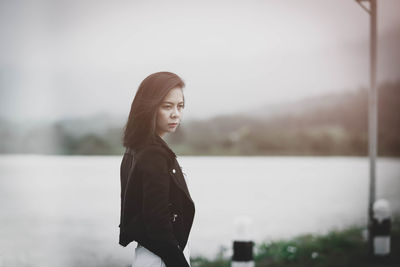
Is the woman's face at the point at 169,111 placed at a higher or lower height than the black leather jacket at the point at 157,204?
higher

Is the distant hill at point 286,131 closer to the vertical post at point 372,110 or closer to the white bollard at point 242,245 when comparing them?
the vertical post at point 372,110

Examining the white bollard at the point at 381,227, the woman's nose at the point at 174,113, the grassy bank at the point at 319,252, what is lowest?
the grassy bank at the point at 319,252

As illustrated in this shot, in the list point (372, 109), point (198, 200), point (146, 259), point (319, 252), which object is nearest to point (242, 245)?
point (198, 200)

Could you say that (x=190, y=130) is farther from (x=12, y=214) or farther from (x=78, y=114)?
(x=12, y=214)

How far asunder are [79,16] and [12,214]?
165 cm

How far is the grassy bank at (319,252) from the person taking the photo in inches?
212

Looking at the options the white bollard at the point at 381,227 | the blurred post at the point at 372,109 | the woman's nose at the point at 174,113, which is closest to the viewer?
the woman's nose at the point at 174,113

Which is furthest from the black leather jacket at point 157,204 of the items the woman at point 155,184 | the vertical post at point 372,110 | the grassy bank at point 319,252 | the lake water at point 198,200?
the vertical post at point 372,110

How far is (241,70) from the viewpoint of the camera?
5.62 m

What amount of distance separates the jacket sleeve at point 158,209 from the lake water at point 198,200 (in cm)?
213

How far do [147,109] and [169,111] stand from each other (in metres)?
0.11

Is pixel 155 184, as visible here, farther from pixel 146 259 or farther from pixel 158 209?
pixel 146 259

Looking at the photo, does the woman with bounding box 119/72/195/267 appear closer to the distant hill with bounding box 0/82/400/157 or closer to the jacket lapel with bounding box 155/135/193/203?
the jacket lapel with bounding box 155/135/193/203

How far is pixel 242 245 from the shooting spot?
4344 mm
